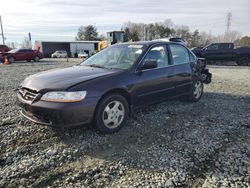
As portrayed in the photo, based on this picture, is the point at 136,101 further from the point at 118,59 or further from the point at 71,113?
the point at 71,113

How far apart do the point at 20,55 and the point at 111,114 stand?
22183mm

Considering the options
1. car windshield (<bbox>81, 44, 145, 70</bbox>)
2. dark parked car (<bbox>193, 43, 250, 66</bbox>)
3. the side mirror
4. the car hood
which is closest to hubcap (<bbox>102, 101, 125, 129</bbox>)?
the car hood

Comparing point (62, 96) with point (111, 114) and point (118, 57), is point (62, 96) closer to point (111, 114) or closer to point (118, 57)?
point (111, 114)

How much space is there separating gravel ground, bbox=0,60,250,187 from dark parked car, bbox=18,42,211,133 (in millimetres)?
367

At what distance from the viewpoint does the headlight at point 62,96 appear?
129 inches

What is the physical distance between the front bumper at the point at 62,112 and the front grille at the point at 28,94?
0.29ft

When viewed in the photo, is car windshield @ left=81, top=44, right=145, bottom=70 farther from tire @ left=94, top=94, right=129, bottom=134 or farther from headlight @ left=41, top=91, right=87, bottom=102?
headlight @ left=41, top=91, right=87, bottom=102

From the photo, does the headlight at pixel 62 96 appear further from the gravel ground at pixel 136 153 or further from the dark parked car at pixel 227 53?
the dark parked car at pixel 227 53

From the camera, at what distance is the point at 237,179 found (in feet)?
8.65

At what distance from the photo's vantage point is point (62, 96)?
10.8ft

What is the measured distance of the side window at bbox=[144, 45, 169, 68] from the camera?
4.45m

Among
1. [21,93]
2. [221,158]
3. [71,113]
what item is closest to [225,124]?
[221,158]

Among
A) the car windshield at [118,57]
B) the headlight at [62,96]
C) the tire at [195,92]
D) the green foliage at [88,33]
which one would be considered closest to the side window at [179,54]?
the tire at [195,92]

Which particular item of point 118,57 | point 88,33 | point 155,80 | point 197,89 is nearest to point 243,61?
point 197,89
